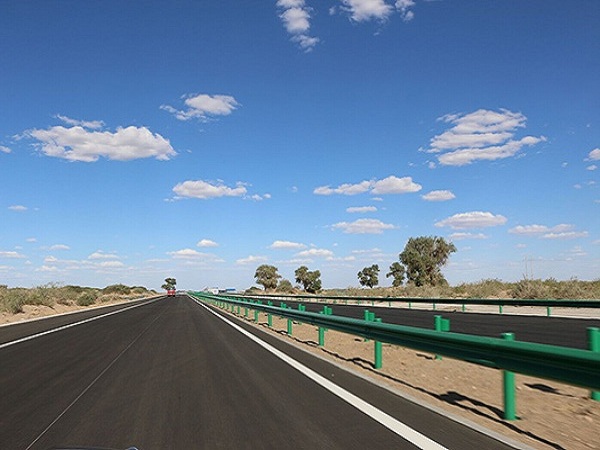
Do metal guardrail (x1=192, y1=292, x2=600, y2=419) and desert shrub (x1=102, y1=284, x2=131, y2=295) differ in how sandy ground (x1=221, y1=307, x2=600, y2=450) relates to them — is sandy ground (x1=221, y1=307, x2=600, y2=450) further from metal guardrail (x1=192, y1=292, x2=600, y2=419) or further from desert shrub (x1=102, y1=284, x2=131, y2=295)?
desert shrub (x1=102, y1=284, x2=131, y2=295)

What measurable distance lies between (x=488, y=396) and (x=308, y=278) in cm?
13104

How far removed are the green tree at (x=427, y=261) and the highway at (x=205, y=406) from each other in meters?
73.3

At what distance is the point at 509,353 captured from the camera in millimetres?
6293

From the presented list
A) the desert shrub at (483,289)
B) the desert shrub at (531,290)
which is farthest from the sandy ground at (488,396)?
the desert shrub at (483,289)

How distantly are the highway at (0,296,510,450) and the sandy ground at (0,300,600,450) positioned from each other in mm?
552

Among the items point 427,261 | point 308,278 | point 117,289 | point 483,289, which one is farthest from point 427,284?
point 117,289

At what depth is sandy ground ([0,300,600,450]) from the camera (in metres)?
5.91

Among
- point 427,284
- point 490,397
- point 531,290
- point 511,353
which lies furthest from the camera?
point 427,284

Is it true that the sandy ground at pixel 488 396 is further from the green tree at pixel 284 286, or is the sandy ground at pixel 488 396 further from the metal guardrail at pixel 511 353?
the green tree at pixel 284 286

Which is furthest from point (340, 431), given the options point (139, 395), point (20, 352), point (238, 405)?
point (20, 352)

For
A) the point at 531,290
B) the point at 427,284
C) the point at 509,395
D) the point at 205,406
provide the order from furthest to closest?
the point at 427,284
the point at 531,290
the point at 205,406
the point at 509,395

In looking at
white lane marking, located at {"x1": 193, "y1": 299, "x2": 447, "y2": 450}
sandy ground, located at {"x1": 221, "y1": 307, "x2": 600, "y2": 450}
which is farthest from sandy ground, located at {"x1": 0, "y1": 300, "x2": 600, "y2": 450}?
white lane marking, located at {"x1": 193, "y1": 299, "x2": 447, "y2": 450}

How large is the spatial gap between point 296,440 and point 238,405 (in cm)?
187

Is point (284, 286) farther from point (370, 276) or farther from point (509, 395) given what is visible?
point (509, 395)
